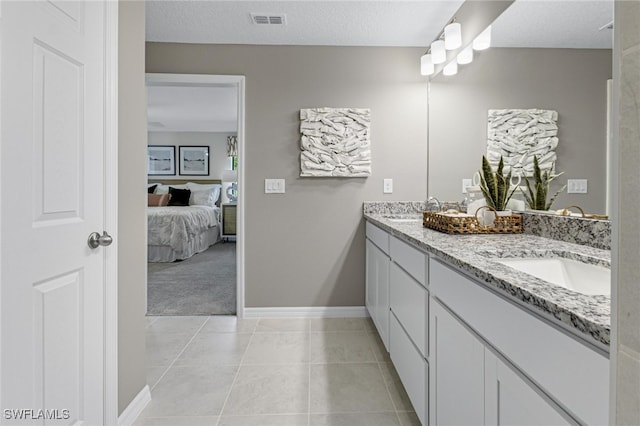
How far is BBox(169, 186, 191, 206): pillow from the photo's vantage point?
24.2ft

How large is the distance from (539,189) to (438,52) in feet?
5.17

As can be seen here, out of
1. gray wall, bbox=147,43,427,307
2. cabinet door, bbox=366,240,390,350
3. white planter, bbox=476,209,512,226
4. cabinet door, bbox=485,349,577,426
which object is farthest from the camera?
gray wall, bbox=147,43,427,307

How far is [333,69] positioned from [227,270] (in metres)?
3.07

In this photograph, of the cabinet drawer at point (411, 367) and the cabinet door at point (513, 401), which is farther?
the cabinet drawer at point (411, 367)

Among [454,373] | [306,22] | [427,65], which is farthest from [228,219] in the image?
[454,373]

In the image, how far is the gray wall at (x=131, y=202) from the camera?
1.58 m

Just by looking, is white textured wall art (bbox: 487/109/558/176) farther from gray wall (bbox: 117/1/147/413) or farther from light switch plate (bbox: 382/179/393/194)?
gray wall (bbox: 117/1/147/413)

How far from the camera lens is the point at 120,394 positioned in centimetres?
158

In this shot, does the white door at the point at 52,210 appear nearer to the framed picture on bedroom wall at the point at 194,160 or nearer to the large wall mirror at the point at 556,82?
the large wall mirror at the point at 556,82

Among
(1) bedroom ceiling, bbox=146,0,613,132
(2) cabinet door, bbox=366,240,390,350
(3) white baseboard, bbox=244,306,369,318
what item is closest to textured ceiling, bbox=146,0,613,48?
(1) bedroom ceiling, bbox=146,0,613,132

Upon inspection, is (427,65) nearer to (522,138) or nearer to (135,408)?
(522,138)

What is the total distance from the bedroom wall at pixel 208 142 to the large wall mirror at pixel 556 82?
260 inches

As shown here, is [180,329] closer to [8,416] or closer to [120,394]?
[120,394]

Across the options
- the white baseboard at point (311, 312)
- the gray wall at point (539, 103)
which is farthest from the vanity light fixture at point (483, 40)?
the white baseboard at point (311, 312)
